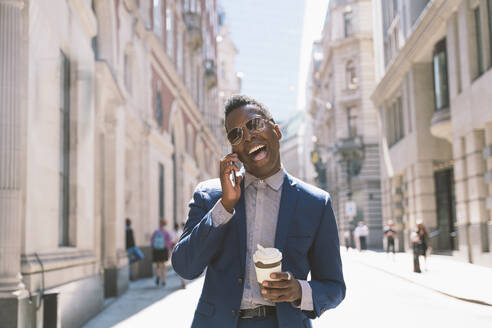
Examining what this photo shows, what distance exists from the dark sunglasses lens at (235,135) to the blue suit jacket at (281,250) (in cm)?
18

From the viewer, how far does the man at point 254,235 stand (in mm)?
2232

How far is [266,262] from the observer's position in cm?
201

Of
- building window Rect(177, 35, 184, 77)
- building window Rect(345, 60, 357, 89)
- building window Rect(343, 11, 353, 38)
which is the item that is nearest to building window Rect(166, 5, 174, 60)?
building window Rect(177, 35, 184, 77)

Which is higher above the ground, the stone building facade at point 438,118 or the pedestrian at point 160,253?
the stone building facade at point 438,118

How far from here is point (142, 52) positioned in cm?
2009

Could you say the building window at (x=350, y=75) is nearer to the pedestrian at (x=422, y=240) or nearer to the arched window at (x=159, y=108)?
the arched window at (x=159, y=108)

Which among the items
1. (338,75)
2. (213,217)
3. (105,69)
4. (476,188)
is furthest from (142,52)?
(338,75)

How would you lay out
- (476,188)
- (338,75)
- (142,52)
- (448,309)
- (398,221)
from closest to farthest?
(448,309) < (476,188) < (142,52) < (398,221) < (338,75)

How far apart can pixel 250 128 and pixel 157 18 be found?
22451mm

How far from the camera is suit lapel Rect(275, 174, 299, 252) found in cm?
229

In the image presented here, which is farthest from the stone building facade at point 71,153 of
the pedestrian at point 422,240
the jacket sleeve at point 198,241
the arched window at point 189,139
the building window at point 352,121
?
the building window at point 352,121

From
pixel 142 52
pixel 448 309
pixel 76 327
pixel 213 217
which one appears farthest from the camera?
pixel 142 52

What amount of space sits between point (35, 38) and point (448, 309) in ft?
25.5

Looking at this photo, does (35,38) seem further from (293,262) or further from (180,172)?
(180,172)
